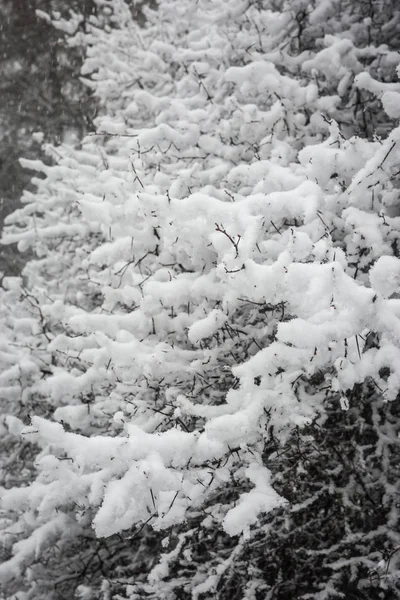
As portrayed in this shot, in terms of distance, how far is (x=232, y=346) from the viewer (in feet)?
8.80

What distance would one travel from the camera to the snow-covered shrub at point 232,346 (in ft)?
5.89

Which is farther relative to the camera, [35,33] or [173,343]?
[35,33]

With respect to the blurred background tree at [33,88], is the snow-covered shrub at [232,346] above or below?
below

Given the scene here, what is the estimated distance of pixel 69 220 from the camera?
5.46 m

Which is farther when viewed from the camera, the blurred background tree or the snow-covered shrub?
the blurred background tree

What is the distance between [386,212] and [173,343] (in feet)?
4.96

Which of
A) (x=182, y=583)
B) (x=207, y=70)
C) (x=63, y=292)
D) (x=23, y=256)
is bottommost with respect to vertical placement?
(x=182, y=583)

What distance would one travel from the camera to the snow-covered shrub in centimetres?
180

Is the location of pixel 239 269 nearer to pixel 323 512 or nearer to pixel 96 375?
pixel 96 375

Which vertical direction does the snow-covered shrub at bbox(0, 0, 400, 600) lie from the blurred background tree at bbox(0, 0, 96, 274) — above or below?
below

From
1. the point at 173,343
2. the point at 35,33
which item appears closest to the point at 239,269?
the point at 173,343

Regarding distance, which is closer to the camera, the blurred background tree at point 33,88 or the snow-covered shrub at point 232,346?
the snow-covered shrub at point 232,346

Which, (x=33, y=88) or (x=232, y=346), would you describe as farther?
(x=33, y=88)

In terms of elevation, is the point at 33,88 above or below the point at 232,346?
above
